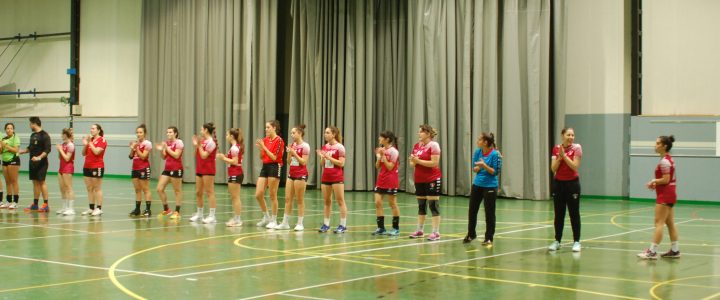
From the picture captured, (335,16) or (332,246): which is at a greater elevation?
(335,16)

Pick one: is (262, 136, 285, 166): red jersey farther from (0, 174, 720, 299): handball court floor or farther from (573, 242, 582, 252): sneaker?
(573, 242, 582, 252): sneaker

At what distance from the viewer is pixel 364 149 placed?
28.3 m

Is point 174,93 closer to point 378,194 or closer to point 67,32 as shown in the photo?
point 67,32

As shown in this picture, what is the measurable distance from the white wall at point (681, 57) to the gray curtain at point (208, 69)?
1323 cm

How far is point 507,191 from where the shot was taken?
25.1 m

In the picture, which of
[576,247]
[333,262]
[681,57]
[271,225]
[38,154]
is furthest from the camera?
[681,57]

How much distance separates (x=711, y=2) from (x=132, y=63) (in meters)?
22.8

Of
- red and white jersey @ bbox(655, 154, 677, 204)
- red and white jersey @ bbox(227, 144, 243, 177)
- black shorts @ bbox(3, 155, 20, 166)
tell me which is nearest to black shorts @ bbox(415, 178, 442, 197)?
red and white jersey @ bbox(655, 154, 677, 204)

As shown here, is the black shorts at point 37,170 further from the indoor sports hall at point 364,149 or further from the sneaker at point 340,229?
the sneaker at point 340,229

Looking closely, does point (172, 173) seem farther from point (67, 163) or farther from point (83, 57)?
point (83, 57)

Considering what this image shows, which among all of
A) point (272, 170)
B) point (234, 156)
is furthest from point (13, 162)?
point (272, 170)

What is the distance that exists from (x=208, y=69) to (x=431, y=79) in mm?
9746

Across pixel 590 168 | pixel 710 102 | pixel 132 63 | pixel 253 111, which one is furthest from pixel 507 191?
pixel 132 63

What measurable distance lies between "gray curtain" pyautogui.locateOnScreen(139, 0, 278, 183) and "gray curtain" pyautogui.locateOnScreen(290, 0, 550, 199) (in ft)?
5.53
